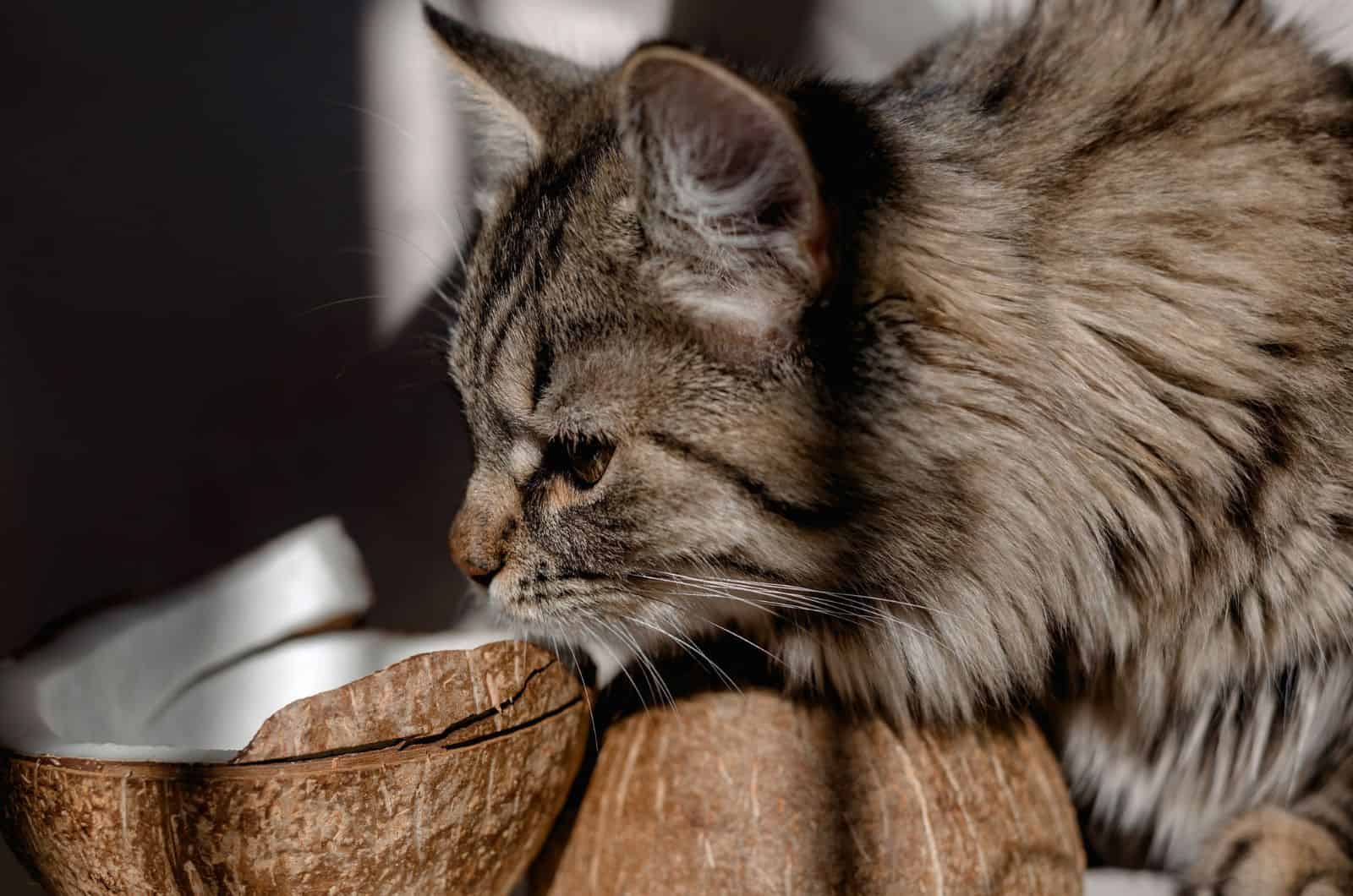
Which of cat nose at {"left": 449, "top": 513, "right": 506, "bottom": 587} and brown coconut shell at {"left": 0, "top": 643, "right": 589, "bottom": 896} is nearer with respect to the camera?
brown coconut shell at {"left": 0, "top": 643, "right": 589, "bottom": 896}

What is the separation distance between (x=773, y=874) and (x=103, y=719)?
677mm

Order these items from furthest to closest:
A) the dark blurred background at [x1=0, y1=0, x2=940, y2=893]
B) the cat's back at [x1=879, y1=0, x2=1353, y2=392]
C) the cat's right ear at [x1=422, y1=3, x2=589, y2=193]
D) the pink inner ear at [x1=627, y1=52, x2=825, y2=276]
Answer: the dark blurred background at [x1=0, y1=0, x2=940, y2=893]
the cat's right ear at [x1=422, y1=3, x2=589, y2=193]
the cat's back at [x1=879, y1=0, x2=1353, y2=392]
the pink inner ear at [x1=627, y1=52, x2=825, y2=276]

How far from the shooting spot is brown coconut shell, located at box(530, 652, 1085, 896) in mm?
1112

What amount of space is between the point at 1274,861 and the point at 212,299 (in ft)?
4.75

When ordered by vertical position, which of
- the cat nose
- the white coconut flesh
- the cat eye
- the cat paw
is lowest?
the cat paw

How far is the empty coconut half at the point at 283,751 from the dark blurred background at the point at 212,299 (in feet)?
0.83

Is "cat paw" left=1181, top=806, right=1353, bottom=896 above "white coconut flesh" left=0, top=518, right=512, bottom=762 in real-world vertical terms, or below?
below

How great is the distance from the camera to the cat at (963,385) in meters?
1.00

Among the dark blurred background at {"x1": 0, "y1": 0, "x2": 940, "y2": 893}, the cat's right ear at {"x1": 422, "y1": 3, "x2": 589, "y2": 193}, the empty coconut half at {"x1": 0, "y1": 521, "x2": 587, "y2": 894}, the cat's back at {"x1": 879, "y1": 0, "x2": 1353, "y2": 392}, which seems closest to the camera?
the empty coconut half at {"x1": 0, "y1": 521, "x2": 587, "y2": 894}

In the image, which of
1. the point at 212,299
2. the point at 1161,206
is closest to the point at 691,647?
the point at 1161,206

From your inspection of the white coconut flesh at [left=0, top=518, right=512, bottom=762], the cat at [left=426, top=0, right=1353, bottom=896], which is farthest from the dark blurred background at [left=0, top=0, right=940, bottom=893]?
the cat at [left=426, top=0, right=1353, bottom=896]

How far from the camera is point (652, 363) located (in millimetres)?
1024

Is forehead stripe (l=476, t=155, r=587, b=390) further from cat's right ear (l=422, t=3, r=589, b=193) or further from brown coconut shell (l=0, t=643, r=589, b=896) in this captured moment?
brown coconut shell (l=0, t=643, r=589, b=896)

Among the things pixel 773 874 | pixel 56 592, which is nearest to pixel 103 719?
pixel 56 592
